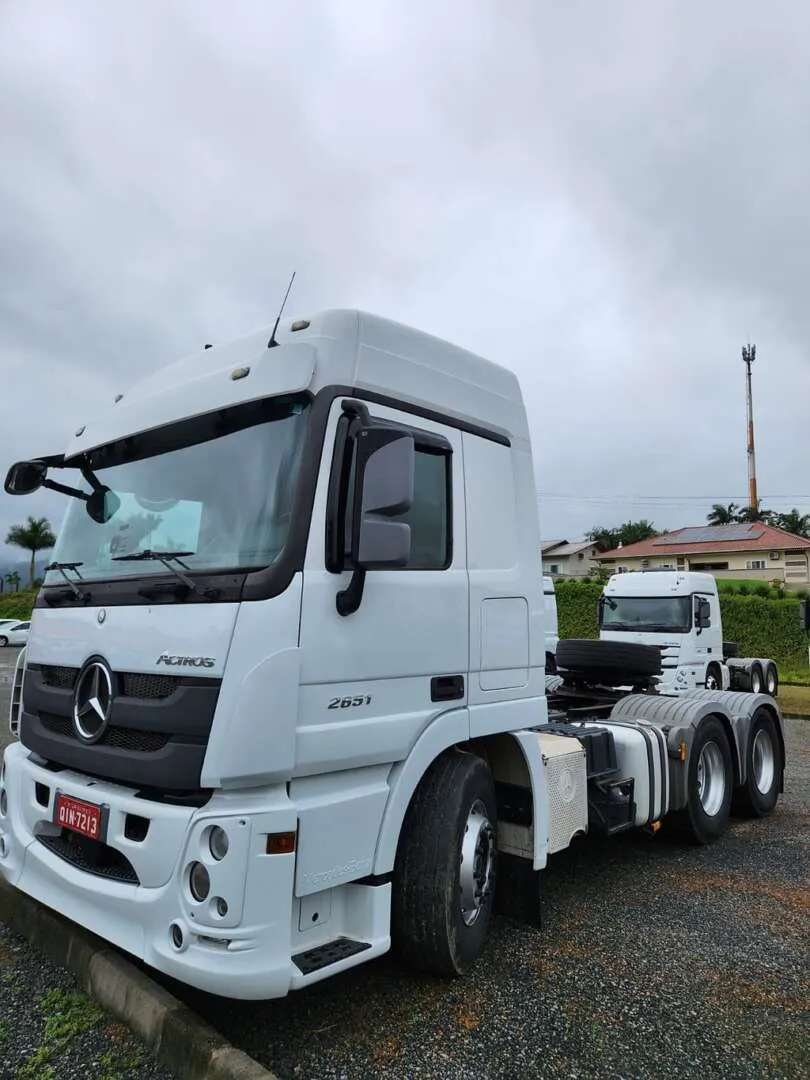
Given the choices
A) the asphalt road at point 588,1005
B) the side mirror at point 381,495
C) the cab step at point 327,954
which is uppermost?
the side mirror at point 381,495

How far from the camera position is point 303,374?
10.0 ft

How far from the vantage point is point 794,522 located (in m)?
59.8

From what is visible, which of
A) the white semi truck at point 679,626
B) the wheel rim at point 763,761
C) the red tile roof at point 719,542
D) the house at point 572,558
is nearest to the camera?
the wheel rim at point 763,761

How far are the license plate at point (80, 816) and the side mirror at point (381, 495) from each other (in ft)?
4.56

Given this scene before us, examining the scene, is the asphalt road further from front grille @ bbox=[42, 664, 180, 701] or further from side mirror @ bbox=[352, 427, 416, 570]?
side mirror @ bbox=[352, 427, 416, 570]

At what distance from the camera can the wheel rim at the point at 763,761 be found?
6559mm

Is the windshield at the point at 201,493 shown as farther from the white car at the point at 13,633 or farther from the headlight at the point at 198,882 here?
the white car at the point at 13,633

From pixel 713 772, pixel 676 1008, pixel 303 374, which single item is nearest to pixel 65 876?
pixel 303 374

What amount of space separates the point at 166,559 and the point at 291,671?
0.77 metres

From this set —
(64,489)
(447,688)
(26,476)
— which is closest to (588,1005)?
(447,688)

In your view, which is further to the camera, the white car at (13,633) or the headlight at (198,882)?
the white car at (13,633)

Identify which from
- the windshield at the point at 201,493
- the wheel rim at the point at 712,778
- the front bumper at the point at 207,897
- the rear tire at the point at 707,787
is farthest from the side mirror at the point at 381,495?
the wheel rim at the point at 712,778

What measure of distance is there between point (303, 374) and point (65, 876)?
2.22m

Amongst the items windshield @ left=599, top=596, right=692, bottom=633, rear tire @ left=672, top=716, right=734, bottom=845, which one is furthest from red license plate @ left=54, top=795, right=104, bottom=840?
windshield @ left=599, top=596, right=692, bottom=633
